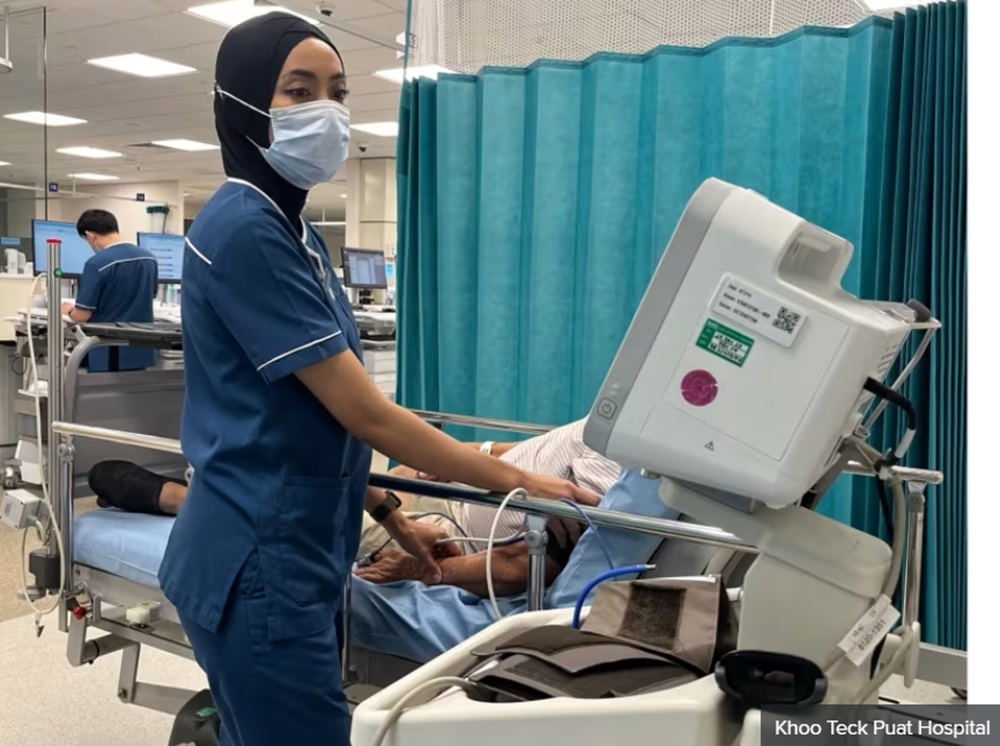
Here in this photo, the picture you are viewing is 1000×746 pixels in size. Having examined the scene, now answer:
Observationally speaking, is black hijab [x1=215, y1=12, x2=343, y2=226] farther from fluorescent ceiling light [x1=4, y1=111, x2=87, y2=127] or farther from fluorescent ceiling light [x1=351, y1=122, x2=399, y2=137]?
fluorescent ceiling light [x1=4, y1=111, x2=87, y2=127]

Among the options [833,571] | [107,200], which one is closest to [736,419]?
[833,571]

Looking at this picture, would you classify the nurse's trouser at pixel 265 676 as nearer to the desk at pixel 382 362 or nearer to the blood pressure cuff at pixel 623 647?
the blood pressure cuff at pixel 623 647

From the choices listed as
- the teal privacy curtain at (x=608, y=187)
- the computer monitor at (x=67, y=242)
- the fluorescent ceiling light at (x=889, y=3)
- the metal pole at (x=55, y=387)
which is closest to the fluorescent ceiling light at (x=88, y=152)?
the computer monitor at (x=67, y=242)

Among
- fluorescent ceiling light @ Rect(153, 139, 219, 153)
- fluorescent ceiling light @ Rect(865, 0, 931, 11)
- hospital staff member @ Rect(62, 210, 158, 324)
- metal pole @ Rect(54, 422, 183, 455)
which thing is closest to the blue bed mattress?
metal pole @ Rect(54, 422, 183, 455)

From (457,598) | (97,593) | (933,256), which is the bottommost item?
(97,593)

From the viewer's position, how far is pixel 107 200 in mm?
15352

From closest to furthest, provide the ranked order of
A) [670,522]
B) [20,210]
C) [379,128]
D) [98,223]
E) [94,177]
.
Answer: [670,522] < [98,223] < [379,128] < [20,210] < [94,177]

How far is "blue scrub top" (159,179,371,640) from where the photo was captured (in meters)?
1.26

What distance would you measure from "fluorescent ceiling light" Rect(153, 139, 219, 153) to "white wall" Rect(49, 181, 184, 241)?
2050 millimetres

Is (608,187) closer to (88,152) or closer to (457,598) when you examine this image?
(457,598)

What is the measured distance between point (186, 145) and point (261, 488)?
36.1ft

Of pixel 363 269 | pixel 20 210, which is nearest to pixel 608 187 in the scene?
pixel 363 269

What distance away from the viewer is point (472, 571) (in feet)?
5.91

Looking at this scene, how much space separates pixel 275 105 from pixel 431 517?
3.43ft
